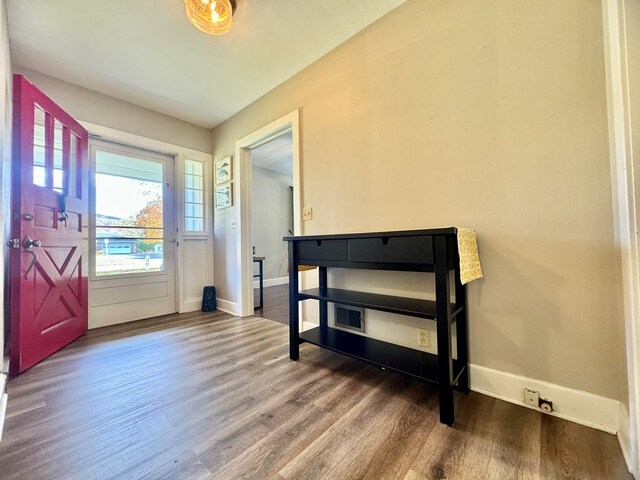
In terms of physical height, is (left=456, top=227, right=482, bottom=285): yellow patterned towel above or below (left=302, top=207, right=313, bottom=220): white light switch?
below

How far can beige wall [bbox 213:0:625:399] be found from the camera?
44.9 inches

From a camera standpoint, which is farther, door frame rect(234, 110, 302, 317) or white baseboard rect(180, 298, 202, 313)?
white baseboard rect(180, 298, 202, 313)

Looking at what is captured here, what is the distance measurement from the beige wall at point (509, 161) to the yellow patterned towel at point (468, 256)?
8 centimetres

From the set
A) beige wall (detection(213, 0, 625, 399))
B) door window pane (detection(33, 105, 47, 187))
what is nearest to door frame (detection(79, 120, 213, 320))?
door window pane (detection(33, 105, 47, 187))

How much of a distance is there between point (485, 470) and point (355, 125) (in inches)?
79.4

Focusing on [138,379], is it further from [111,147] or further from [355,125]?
[111,147]

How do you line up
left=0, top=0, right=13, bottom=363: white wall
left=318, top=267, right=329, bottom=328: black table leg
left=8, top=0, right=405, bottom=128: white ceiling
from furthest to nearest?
1. left=318, top=267, right=329, bottom=328: black table leg
2. left=8, top=0, right=405, bottom=128: white ceiling
3. left=0, top=0, right=13, bottom=363: white wall

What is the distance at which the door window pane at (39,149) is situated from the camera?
1.96 m

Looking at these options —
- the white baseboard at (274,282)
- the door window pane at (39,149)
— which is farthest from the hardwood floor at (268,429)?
the white baseboard at (274,282)

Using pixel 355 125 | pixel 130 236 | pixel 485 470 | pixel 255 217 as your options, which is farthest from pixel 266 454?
pixel 255 217

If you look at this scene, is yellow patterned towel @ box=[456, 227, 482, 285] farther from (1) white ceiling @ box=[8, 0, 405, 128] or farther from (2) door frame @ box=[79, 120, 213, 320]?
(2) door frame @ box=[79, 120, 213, 320]

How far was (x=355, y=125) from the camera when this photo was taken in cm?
197

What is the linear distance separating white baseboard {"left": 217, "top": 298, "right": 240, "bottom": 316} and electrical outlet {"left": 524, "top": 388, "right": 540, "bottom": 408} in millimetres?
2684

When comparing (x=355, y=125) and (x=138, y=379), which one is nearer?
(x=138, y=379)
